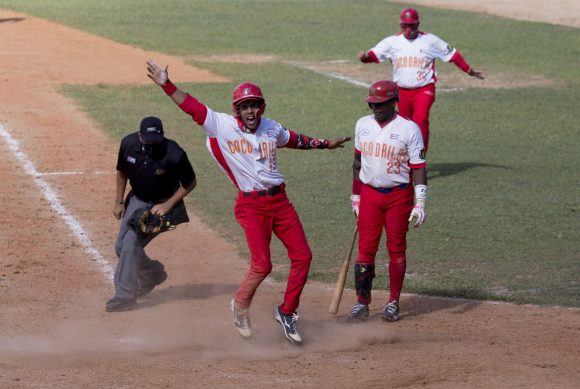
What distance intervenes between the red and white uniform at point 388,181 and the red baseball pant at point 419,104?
5.95 meters

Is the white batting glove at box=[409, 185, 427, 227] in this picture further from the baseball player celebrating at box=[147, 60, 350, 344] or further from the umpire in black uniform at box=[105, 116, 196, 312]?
the umpire in black uniform at box=[105, 116, 196, 312]

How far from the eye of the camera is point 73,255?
1241 centimetres

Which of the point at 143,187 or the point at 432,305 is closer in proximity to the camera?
the point at 143,187

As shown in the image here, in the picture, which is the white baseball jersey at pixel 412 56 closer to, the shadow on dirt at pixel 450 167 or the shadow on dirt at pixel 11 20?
the shadow on dirt at pixel 450 167

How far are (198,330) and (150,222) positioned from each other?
3.52 feet

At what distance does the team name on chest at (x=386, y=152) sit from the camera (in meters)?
9.84

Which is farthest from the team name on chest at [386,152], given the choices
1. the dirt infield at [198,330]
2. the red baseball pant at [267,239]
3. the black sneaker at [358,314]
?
the dirt infield at [198,330]

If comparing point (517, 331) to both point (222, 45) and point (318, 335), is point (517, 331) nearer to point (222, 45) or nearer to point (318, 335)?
point (318, 335)

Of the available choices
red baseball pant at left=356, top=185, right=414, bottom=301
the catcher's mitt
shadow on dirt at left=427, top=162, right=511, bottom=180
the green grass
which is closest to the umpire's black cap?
the catcher's mitt

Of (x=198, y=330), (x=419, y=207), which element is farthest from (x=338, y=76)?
(x=198, y=330)

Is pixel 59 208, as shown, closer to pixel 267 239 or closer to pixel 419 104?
pixel 419 104

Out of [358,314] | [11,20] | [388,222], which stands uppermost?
[388,222]

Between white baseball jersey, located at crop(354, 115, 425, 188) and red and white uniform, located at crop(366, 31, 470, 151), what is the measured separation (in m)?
6.04

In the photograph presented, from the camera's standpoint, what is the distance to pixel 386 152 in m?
9.84
